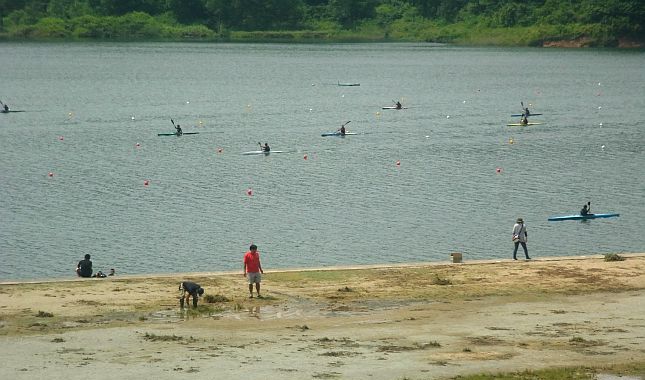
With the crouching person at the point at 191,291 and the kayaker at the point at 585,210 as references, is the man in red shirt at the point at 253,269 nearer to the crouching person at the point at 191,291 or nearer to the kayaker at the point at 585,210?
the crouching person at the point at 191,291

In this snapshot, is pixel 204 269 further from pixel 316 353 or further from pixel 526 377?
pixel 526 377

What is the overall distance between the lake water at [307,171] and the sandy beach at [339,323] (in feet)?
35.8

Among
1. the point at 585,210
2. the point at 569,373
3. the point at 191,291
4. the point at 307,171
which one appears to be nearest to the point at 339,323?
the point at 191,291

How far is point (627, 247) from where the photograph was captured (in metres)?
53.5

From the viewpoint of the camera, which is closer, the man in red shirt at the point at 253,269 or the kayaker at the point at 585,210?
the man in red shirt at the point at 253,269

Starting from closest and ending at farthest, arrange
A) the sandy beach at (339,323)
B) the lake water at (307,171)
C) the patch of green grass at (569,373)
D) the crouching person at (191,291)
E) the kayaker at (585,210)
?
the patch of green grass at (569,373) < the sandy beach at (339,323) < the crouching person at (191,291) < the lake water at (307,171) < the kayaker at (585,210)

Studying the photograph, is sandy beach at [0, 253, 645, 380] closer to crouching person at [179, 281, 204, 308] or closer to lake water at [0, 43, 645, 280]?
crouching person at [179, 281, 204, 308]

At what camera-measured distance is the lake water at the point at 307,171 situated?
5394 centimetres

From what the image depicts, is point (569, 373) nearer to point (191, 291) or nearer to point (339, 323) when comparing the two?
point (339, 323)

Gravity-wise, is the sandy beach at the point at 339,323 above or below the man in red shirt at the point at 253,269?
below

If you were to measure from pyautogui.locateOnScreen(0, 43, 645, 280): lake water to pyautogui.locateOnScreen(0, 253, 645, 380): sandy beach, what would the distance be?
430 inches

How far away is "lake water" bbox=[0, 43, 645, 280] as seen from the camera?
53938 millimetres

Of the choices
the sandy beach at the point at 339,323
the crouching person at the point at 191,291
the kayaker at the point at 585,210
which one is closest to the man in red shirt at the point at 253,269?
the sandy beach at the point at 339,323

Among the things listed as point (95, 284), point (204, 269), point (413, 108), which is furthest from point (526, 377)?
point (413, 108)
